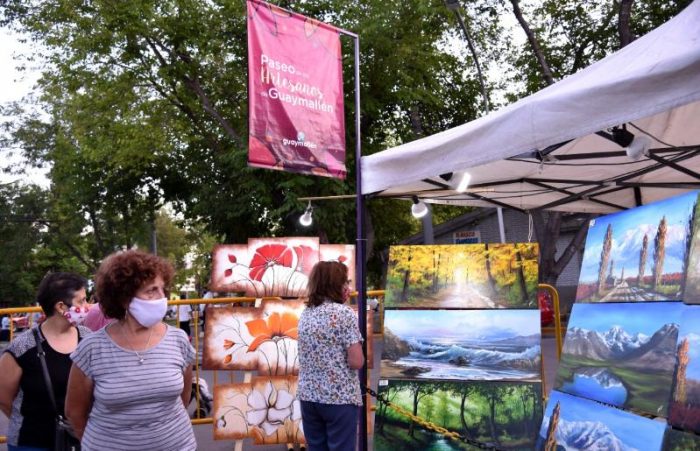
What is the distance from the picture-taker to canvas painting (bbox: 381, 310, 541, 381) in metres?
4.93

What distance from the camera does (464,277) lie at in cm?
529

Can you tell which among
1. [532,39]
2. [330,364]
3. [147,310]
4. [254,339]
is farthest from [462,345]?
[532,39]

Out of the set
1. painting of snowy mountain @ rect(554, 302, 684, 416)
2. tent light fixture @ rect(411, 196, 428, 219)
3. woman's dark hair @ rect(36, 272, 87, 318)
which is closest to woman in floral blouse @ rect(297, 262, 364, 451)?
painting of snowy mountain @ rect(554, 302, 684, 416)

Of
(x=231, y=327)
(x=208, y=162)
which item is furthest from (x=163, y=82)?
(x=231, y=327)

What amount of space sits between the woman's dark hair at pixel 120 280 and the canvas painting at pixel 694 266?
7.73 ft

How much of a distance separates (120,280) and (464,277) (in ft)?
9.89

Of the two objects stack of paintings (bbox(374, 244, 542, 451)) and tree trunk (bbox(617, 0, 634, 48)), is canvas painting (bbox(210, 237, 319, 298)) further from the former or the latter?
tree trunk (bbox(617, 0, 634, 48))

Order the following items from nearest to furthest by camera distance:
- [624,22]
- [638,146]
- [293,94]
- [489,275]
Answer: [638,146], [489,275], [293,94], [624,22]

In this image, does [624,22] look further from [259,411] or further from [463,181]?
[259,411]

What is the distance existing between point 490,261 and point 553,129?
1858 mm

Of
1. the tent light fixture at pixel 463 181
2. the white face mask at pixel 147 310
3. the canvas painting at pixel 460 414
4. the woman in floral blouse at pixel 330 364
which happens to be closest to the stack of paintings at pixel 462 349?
the canvas painting at pixel 460 414

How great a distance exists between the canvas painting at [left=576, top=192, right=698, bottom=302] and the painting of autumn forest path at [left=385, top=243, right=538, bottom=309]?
96 cm

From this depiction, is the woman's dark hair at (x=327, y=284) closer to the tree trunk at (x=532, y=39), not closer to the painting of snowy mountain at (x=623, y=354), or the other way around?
the painting of snowy mountain at (x=623, y=354)

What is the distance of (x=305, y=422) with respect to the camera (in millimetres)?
4562
